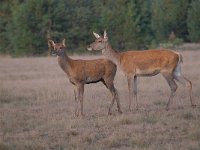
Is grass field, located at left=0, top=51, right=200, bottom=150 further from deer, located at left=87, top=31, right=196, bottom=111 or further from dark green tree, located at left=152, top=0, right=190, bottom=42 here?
dark green tree, located at left=152, top=0, right=190, bottom=42

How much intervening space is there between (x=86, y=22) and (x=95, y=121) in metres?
36.4

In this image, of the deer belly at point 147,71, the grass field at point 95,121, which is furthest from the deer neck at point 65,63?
the deer belly at point 147,71

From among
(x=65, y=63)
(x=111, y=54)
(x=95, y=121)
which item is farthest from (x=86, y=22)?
(x=95, y=121)

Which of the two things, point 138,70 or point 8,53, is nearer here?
point 138,70

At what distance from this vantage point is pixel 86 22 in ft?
161

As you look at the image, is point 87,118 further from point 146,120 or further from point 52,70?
point 52,70

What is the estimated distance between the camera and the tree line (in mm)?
45562

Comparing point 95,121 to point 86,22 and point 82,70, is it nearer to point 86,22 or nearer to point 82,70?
point 82,70

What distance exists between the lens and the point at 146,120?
12.9 metres

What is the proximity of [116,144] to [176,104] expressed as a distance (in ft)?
17.0

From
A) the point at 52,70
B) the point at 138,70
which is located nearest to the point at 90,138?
the point at 138,70

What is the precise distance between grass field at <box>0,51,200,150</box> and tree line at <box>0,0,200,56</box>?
24468mm

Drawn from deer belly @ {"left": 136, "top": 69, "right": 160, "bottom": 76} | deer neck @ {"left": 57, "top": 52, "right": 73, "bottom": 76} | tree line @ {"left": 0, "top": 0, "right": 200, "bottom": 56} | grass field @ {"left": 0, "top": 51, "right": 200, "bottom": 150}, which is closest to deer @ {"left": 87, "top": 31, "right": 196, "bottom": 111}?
deer belly @ {"left": 136, "top": 69, "right": 160, "bottom": 76}

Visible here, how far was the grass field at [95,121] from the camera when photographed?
10.7 meters
